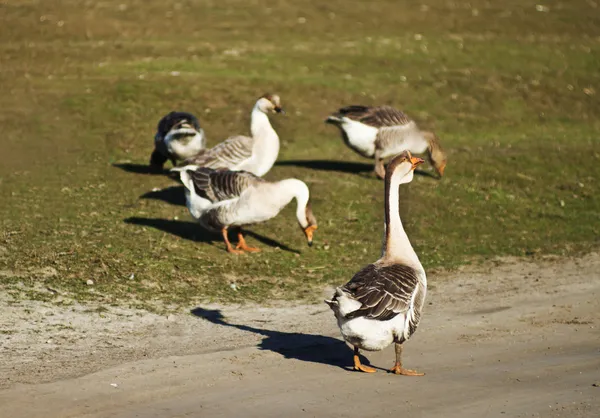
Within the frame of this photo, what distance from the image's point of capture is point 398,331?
9992 millimetres

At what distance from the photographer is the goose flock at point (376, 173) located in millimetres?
9836

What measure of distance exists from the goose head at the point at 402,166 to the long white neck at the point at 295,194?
404 centimetres

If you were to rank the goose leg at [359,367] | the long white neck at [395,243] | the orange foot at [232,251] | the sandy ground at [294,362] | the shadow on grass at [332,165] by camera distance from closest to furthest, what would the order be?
1. the sandy ground at [294,362]
2. the goose leg at [359,367]
3. the long white neck at [395,243]
4. the orange foot at [232,251]
5. the shadow on grass at [332,165]

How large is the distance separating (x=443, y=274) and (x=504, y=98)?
13153 mm

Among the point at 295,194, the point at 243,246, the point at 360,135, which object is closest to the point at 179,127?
the point at 360,135

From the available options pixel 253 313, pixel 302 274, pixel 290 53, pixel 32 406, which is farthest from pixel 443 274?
pixel 290 53

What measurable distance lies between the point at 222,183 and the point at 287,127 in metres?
8.77

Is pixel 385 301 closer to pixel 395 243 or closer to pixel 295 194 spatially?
pixel 395 243

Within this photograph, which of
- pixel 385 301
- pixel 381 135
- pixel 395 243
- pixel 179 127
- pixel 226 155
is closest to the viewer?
pixel 385 301

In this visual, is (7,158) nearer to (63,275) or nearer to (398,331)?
(63,275)

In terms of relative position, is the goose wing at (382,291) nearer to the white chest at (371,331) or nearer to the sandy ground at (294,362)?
the white chest at (371,331)

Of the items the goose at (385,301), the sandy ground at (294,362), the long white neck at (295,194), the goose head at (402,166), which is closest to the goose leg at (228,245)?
the long white neck at (295,194)

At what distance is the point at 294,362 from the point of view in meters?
10.8

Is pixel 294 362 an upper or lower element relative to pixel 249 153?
lower
